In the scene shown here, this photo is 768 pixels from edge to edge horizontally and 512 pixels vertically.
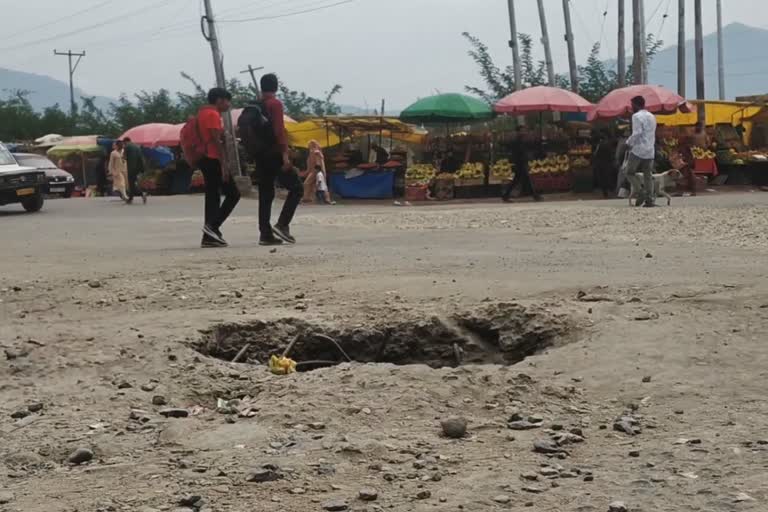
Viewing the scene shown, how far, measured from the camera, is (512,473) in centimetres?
359

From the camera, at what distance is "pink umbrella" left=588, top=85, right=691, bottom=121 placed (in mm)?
22453

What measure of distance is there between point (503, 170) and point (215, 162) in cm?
1522

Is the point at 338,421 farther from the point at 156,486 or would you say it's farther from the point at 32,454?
the point at 32,454

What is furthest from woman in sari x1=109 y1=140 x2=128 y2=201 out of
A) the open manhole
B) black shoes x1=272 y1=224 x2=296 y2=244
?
the open manhole

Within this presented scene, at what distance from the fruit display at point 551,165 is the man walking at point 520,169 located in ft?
2.89

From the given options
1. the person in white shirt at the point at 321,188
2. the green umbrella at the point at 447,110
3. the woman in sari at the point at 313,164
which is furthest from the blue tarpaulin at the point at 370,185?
the woman in sari at the point at 313,164

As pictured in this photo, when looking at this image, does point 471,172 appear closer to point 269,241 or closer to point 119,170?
point 119,170

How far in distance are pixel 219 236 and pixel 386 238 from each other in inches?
85.2

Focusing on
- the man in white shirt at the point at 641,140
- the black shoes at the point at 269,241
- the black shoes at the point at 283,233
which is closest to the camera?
the black shoes at the point at 269,241

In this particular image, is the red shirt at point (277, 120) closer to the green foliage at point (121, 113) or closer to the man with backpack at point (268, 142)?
the man with backpack at point (268, 142)

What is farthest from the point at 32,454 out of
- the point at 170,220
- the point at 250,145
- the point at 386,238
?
the point at 170,220

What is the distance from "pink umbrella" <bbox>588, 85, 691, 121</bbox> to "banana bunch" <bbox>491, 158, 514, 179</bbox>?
96.9 inches

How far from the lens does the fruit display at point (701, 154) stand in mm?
24312

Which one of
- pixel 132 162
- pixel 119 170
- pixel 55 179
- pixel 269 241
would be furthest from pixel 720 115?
pixel 55 179
